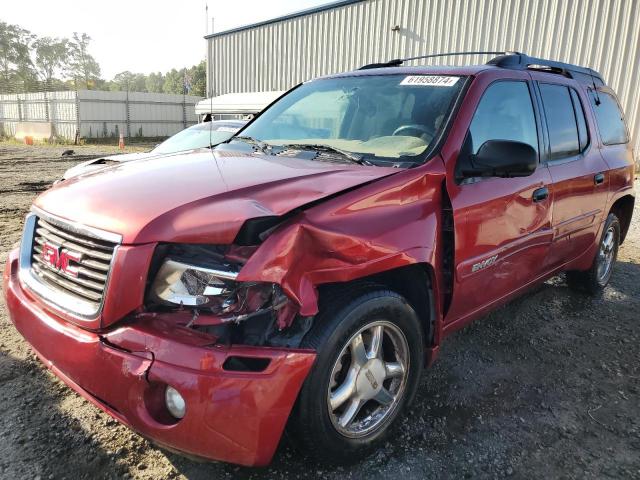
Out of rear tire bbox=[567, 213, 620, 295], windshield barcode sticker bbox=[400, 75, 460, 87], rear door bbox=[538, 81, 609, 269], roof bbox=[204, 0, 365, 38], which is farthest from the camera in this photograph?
roof bbox=[204, 0, 365, 38]

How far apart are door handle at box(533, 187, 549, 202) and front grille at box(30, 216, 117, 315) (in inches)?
96.9

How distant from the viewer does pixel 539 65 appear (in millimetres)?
3646

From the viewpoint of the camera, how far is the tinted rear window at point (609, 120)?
167 inches

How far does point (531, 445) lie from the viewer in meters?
2.57

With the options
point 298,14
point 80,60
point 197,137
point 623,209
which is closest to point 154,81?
point 80,60

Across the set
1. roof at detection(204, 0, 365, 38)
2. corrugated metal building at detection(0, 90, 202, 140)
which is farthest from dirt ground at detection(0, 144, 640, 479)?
corrugated metal building at detection(0, 90, 202, 140)

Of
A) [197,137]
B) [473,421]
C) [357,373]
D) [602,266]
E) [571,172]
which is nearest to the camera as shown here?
[357,373]

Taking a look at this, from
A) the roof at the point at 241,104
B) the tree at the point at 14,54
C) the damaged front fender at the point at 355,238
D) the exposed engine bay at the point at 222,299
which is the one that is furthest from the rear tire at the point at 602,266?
the tree at the point at 14,54

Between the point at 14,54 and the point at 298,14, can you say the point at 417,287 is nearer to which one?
the point at 298,14

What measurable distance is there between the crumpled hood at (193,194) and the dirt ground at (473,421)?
3.57 feet

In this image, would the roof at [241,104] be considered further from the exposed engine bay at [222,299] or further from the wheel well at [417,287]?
the exposed engine bay at [222,299]

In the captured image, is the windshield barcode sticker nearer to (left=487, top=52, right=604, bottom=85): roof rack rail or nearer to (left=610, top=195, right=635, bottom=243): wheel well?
(left=487, top=52, right=604, bottom=85): roof rack rail

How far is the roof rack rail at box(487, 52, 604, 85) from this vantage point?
10.9 ft

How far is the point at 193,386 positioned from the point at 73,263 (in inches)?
31.2
